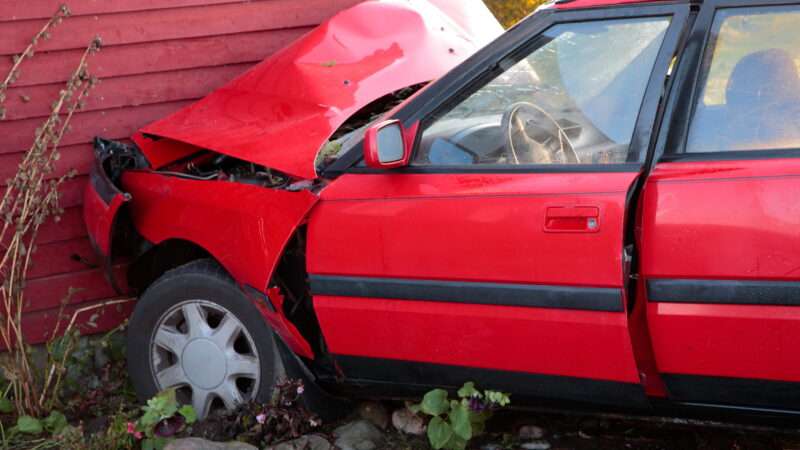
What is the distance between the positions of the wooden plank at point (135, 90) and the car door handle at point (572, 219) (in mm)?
2702

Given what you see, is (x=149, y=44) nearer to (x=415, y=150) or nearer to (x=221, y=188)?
(x=221, y=188)

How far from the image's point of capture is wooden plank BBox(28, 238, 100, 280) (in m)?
5.43

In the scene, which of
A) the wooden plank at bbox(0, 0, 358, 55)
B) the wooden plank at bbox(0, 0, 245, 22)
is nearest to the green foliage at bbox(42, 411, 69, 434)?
the wooden plank at bbox(0, 0, 358, 55)

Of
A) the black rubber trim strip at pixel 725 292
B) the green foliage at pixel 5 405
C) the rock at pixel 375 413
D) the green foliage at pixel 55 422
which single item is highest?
the green foliage at pixel 5 405

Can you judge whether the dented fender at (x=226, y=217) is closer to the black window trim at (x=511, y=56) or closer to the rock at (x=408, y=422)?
the black window trim at (x=511, y=56)

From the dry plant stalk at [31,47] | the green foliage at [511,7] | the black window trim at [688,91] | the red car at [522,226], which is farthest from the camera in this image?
the green foliage at [511,7]

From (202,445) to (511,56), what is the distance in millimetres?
1841

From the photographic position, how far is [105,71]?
17.7 ft

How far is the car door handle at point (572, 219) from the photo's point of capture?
134 inches

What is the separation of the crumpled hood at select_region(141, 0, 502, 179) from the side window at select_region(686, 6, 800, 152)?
1.44m

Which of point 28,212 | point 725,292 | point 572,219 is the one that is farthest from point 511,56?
point 28,212

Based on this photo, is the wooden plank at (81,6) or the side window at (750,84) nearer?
the side window at (750,84)

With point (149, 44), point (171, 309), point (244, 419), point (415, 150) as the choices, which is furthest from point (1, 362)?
point (415, 150)

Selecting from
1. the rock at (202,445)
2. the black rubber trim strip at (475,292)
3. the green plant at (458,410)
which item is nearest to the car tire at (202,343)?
the rock at (202,445)
